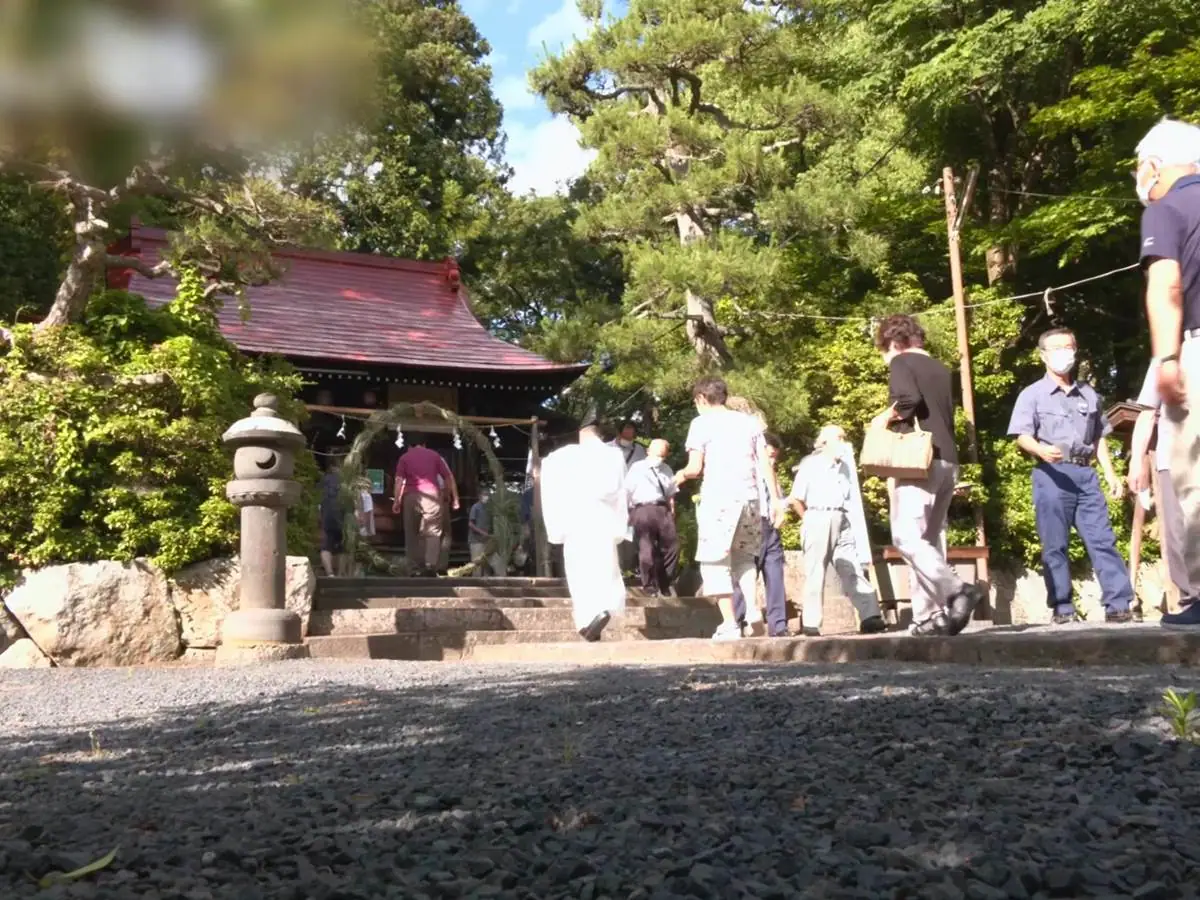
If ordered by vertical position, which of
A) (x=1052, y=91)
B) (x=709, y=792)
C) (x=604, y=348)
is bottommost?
(x=709, y=792)

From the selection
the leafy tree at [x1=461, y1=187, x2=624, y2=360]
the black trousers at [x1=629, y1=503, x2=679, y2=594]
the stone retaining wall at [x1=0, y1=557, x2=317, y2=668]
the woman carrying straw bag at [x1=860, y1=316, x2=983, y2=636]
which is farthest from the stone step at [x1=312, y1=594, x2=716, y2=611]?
the leafy tree at [x1=461, y1=187, x2=624, y2=360]

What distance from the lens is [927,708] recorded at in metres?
3.27

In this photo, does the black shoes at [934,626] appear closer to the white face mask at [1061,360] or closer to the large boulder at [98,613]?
the white face mask at [1061,360]

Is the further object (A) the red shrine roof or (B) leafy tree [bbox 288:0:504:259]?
(A) the red shrine roof

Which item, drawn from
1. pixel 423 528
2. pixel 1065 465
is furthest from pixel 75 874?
pixel 423 528

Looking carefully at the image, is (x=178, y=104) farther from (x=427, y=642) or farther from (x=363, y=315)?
(x=363, y=315)

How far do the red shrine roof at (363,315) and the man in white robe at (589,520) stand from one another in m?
8.28

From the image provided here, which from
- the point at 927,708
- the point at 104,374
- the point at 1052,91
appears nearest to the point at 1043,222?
the point at 1052,91

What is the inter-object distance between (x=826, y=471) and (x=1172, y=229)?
460 centimetres

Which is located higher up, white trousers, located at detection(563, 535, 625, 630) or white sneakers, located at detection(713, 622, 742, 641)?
white trousers, located at detection(563, 535, 625, 630)

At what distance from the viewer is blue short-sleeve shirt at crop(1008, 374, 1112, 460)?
22.6 feet

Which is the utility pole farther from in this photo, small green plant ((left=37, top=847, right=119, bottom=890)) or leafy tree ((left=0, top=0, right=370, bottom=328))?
leafy tree ((left=0, top=0, right=370, bottom=328))

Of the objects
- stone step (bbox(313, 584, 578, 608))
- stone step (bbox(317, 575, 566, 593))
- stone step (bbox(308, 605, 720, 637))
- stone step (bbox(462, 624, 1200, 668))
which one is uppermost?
stone step (bbox(317, 575, 566, 593))

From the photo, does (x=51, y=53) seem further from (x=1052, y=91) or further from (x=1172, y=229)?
(x=1052, y=91)
